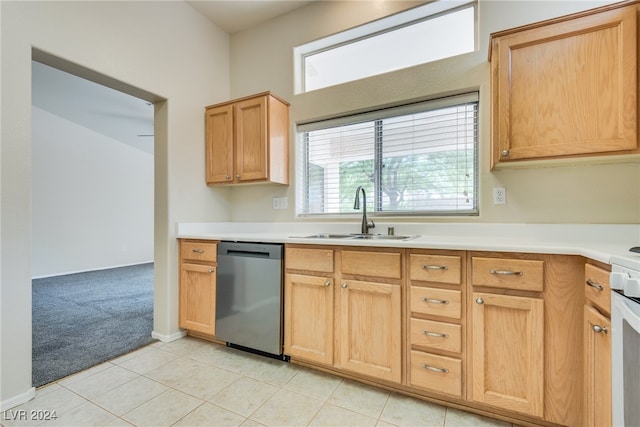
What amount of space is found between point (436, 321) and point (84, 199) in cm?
631

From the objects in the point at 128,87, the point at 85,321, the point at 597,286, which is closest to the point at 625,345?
the point at 597,286

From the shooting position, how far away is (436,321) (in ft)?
5.11

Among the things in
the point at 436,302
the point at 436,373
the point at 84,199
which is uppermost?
the point at 84,199

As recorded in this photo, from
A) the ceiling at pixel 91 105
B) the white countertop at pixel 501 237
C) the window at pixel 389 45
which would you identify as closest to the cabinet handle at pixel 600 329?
the white countertop at pixel 501 237

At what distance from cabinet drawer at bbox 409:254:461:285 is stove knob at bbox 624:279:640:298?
71cm

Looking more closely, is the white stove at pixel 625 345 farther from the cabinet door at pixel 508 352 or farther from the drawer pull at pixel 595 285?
the cabinet door at pixel 508 352

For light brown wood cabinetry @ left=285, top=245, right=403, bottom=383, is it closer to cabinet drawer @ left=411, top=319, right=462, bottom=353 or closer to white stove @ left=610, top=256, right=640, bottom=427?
cabinet drawer @ left=411, top=319, right=462, bottom=353

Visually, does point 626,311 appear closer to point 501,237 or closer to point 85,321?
point 501,237

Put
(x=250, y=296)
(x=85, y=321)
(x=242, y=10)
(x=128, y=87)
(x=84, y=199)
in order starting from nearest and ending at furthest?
(x=250, y=296) → (x=128, y=87) → (x=242, y=10) → (x=85, y=321) → (x=84, y=199)

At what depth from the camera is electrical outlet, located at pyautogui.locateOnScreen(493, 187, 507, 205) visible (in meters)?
1.93

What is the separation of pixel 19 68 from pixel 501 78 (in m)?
2.66

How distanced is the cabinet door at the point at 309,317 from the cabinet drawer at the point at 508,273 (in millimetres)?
821

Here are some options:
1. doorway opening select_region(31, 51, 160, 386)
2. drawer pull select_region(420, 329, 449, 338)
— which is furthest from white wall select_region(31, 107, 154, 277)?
drawer pull select_region(420, 329, 449, 338)

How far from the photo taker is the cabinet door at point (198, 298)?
2.32 meters
